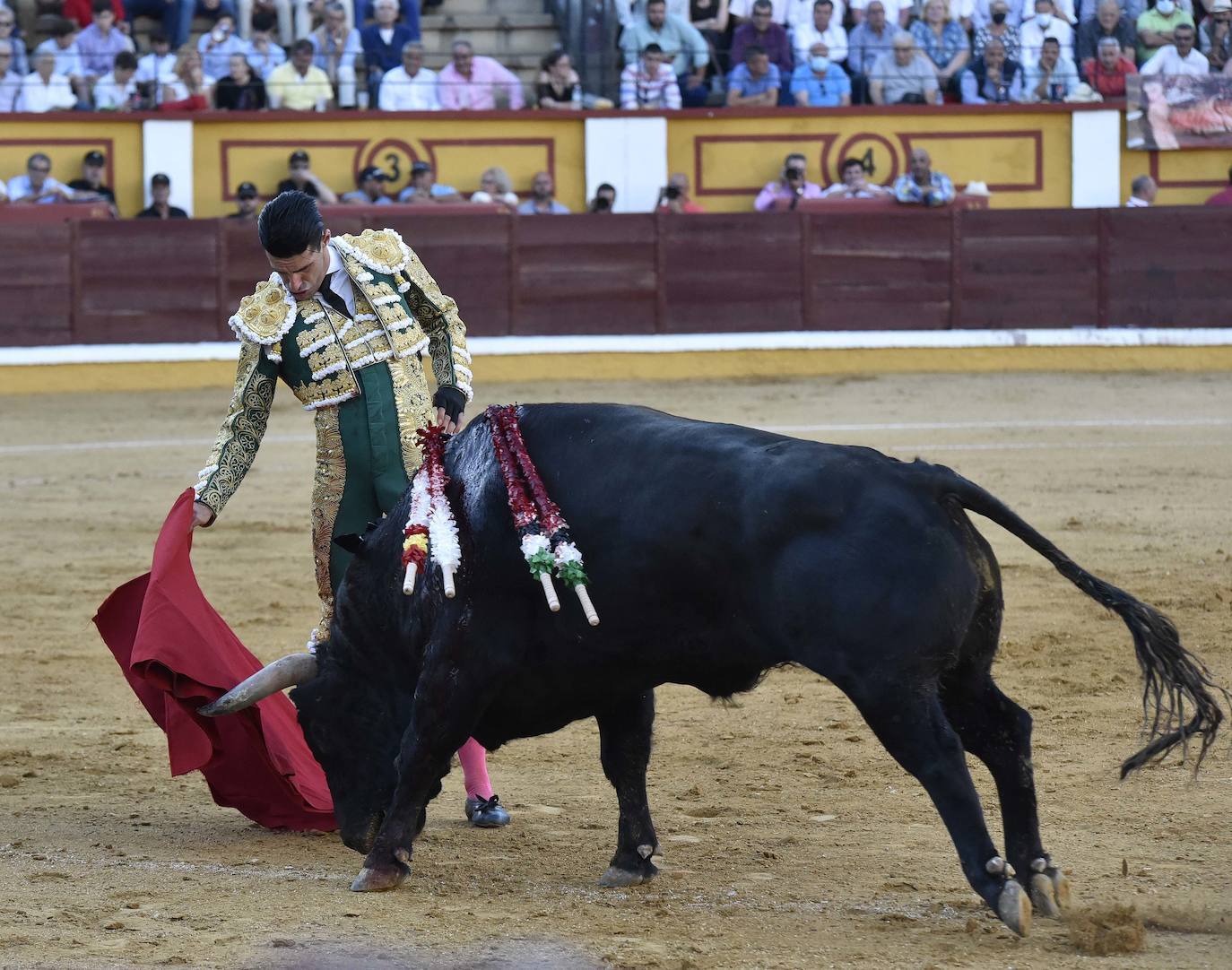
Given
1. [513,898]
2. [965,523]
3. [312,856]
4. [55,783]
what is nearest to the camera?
[965,523]

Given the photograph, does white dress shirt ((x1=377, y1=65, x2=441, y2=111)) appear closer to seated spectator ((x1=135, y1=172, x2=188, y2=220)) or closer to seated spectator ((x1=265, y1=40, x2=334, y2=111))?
seated spectator ((x1=265, y1=40, x2=334, y2=111))

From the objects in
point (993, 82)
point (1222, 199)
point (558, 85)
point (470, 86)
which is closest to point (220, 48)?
point (470, 86)

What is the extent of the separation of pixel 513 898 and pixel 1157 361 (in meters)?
9.45

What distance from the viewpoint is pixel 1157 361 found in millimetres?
11617

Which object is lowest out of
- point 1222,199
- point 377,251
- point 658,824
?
point 658,824

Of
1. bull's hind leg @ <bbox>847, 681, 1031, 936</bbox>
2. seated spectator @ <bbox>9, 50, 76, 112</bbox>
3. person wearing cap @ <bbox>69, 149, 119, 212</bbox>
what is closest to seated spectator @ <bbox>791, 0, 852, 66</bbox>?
person wearing cap @ <bbox>69, 149, 119, 212</bbox>

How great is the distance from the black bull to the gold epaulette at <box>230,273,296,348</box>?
1.47 feet

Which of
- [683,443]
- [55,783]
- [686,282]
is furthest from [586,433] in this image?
[686,282]

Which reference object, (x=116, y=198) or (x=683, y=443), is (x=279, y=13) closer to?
(x=116, y=198)

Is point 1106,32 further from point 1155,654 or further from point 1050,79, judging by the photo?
point 1155,654

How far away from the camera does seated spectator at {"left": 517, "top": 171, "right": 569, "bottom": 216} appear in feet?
38.0

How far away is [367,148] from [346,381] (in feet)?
27.8

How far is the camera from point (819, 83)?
39.1 feet

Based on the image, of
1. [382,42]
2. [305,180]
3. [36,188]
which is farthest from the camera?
[382,42]
